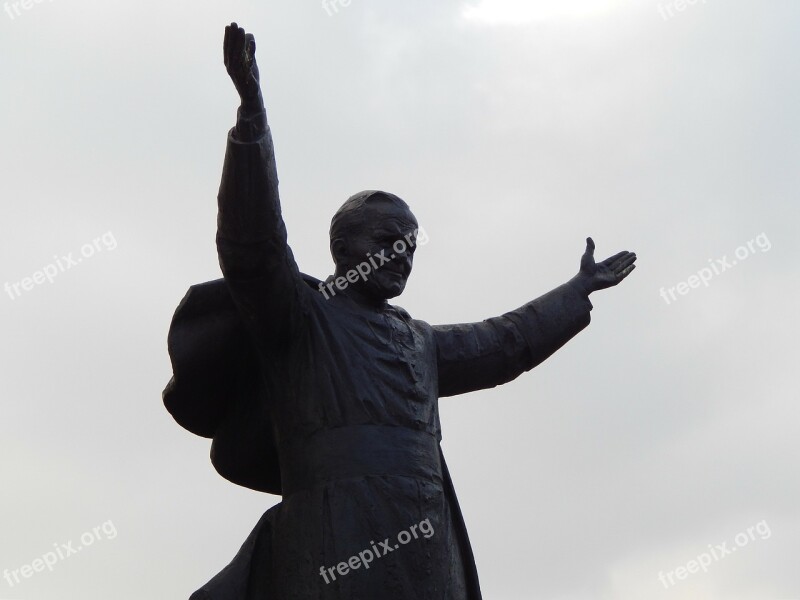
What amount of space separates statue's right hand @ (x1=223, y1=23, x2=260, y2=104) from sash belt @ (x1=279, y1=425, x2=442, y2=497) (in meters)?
1.76

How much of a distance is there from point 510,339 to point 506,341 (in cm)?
3

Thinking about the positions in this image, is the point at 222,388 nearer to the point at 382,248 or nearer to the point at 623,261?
the point at 382,248

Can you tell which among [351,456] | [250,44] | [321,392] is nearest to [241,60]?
[250,44]

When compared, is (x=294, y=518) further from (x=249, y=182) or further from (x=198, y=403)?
(x=249, y=182)

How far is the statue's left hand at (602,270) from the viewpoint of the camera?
333 inches

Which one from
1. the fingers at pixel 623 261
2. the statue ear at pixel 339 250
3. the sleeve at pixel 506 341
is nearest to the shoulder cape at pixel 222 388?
the statue ear at pixel 339 250

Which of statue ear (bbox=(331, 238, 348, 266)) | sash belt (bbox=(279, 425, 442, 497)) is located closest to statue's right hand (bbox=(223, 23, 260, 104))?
statue ear (bbox=(331, 238, 348, 266))

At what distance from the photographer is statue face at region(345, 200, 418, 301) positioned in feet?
25.1

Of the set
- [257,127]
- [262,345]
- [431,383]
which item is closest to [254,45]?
[257,127]

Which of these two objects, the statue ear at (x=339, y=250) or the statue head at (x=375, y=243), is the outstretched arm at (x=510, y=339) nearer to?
the statue head at (x=375, y=243)

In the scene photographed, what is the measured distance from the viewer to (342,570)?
269 inches

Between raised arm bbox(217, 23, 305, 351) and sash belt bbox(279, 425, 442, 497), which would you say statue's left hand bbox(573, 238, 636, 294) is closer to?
sash belt bbox(279, 425, 442, 497)

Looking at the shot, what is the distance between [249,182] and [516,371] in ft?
7.25

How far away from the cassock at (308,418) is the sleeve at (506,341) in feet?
0.69
